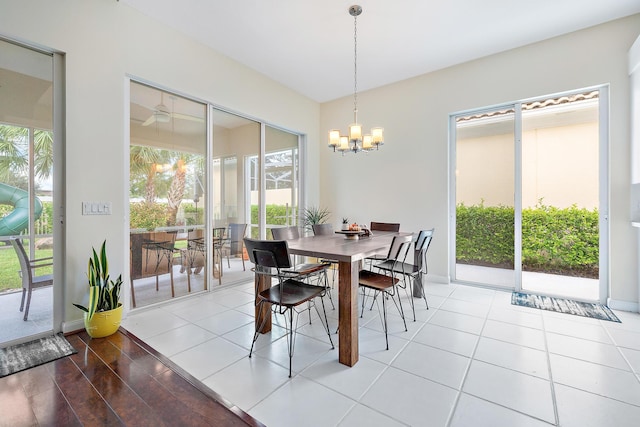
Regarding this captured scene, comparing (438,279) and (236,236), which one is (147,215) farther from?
(438,279)

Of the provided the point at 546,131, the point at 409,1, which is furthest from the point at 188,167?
the point at 546,131

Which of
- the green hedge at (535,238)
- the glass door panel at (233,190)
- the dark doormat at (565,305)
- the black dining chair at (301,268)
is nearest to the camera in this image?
the black dining chair at (301,268)

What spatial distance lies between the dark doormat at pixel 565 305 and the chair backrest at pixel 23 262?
4.86 metres

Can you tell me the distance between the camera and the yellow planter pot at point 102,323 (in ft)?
7.61

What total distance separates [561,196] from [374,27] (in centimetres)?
315

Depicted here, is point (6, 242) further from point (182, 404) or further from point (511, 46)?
point (511, 46)

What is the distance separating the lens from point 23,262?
2.30m

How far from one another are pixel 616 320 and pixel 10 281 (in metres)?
5.55

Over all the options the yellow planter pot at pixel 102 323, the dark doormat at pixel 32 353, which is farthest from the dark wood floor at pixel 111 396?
the yellow planter pot at pixel 102 323

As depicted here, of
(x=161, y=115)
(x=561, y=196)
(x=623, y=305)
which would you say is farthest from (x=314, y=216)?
(x=623, y=305)

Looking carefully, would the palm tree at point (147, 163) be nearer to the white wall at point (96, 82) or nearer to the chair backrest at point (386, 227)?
the white wall at point (96, 82)

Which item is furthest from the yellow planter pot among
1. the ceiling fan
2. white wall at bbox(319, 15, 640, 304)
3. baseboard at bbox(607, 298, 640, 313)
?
baseboard at bbox(607, 298, 640, 313)

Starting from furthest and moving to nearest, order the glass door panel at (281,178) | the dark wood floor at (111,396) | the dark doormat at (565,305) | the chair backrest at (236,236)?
1. the glass door panel at (281,178)
2. the chair backrest at (236,236)
3. the dark doormat at (565,305)
4. the dark wood floor at (111,396)

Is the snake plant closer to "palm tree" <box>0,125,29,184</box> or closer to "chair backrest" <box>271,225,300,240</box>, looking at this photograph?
"palm tree" <box>0,125,29,184</box>
